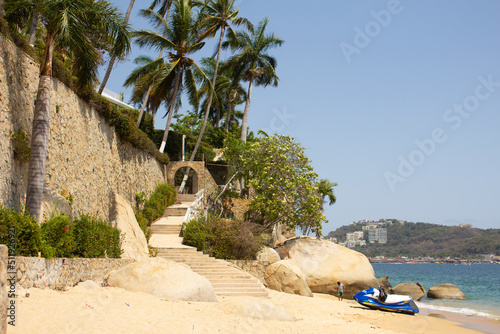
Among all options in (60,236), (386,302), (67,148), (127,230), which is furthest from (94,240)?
(386,302)

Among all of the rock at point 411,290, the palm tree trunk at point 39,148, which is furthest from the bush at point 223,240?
the rock at point 411,290

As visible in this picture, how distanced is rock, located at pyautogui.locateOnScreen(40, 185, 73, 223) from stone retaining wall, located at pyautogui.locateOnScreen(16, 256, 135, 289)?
211cm

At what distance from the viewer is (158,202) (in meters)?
23.5

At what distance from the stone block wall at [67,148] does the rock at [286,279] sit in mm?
7193

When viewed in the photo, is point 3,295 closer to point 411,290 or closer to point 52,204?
point 52,204

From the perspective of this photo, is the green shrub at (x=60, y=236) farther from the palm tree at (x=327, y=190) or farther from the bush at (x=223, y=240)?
the palm tree at (x=327, y=190)

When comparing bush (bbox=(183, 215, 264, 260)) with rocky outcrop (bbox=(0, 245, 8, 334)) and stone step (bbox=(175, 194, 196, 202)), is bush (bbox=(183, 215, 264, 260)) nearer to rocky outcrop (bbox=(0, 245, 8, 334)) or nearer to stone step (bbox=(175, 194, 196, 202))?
stone step (bbox=(175, 194, 196, 202))

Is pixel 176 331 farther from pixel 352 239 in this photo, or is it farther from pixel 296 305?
pixel 352 239

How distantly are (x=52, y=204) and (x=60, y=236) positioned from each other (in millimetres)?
3153

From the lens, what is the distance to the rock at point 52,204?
1192 centimetres

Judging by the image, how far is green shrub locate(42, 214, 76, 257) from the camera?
9.41 metres

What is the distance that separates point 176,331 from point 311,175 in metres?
18.3

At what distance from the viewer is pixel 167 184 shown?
27.8 metres

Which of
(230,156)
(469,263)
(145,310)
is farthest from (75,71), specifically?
(469,263)
